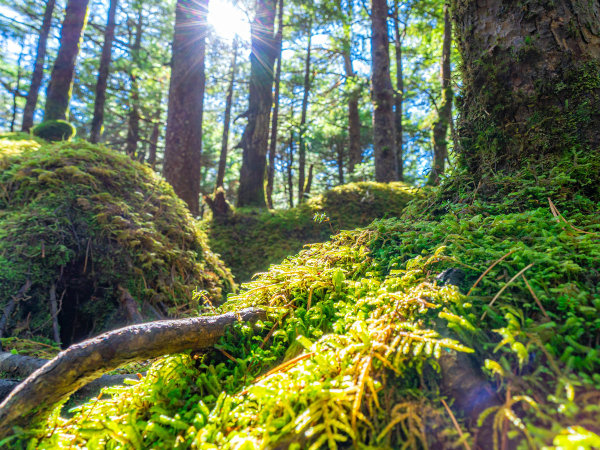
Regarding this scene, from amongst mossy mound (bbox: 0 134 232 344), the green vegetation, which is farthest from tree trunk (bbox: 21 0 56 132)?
mossy mound (bbox: 0 134 232 344)

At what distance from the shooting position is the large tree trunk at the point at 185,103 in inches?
316

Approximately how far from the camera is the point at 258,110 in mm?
9562

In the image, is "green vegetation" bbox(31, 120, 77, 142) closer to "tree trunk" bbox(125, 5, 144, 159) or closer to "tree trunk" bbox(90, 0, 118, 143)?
"tree trunk" bbox(90, 0, 118, 143)

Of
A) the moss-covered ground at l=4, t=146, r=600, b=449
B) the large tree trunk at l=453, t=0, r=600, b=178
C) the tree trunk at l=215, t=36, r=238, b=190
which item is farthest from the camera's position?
the tree trunk at l=215, t=36, r=238, b=190

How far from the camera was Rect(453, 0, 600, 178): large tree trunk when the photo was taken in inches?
94.3

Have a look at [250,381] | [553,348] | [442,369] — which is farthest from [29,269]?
[553,348]

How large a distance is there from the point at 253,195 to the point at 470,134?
683 cm

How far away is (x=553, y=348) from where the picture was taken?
44.1 inches

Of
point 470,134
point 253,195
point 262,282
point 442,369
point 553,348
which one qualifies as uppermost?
→ point 253,195

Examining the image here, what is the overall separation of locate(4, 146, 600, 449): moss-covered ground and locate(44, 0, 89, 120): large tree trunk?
1084cm

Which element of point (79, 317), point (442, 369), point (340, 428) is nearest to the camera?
point (340, 428)

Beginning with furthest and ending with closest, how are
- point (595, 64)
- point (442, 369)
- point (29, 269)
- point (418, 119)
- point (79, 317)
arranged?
point (418, 119)
point (79, 317)
point (29, 269)
point (595, 64)
point (442, 369)

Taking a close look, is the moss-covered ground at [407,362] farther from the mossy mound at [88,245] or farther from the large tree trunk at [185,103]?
the large tree trunk at [185,103]

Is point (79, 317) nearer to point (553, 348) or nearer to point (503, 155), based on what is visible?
point (553, 348)
